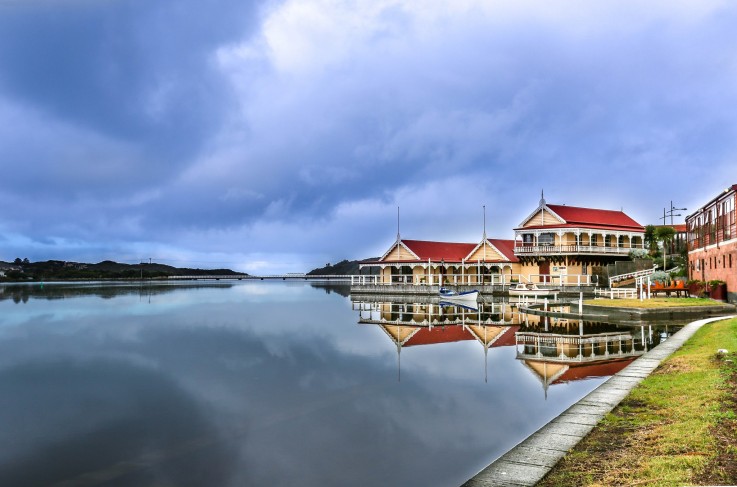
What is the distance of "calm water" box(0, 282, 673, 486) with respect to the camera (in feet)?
28.3

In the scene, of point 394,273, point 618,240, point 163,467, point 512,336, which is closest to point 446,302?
point 394,273

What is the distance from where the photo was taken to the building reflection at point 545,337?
16.8 metres

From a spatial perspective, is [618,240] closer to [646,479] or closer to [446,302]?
[446,302]

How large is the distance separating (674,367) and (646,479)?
8341mm

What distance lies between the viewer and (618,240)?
66188 mm

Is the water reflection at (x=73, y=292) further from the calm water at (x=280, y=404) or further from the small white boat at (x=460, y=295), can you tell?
the calm water at (x=280, y=404)

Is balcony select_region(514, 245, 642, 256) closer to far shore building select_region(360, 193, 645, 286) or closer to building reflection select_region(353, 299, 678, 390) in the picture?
far shore building select_region(360, 193, 645, 286)

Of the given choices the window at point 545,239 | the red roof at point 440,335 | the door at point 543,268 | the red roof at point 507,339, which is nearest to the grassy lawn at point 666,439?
the red roof at point 507,339

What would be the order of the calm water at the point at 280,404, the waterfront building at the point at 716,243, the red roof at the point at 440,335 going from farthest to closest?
the waterfront building at the point at 716,243 < the red roof at the point at 440,335 < the calm water at the point at 280,404

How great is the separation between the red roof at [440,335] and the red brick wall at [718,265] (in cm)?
1735

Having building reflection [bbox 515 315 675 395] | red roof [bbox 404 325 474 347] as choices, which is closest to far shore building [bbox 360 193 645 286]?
red roof [bbox 404 325 474 347]

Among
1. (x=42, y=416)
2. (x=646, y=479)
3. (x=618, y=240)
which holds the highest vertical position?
(x=618, y=240)

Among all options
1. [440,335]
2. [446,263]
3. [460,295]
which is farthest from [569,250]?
[440,335]

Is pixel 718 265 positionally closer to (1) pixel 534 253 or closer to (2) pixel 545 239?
(1) pixel 534 253
